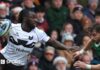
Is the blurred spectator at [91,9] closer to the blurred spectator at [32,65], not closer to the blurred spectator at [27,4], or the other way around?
the blurred spectator at [27,4]

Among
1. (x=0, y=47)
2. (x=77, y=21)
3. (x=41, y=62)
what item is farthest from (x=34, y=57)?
(x=77, y=21)

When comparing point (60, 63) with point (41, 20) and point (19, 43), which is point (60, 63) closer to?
point (41, 20)

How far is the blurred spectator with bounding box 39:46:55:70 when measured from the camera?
37.1ft

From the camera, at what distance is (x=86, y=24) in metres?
13.1

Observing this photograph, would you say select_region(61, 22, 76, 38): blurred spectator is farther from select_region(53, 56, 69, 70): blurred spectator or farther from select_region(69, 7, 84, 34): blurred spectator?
select_region(53, 56, 69, 70): blurred spectator

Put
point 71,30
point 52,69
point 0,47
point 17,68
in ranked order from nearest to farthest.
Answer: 1. point 17,68
2. point 0,47
3. point 52,69
4. point 71,30

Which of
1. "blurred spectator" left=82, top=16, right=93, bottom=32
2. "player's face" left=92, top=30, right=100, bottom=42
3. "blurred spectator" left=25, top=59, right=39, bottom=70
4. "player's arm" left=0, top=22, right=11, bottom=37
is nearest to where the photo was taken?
"player's face" left=92, top=30, right=100, bottom=42

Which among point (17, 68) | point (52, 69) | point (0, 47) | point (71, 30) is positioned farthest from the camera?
point (71, 30)

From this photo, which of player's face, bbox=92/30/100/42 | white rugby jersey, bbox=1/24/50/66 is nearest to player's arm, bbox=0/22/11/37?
white rugby jersey, bbox=1/24/50/66

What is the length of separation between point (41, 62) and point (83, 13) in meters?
2.49

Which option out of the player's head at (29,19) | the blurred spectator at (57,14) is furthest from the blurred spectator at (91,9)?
the player's head at (29,19)

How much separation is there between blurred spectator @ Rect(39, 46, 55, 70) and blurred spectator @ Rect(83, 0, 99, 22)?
232 cm

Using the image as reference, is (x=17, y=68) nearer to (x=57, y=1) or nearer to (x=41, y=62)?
(x=41, y=62)

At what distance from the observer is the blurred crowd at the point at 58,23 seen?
37.3ft
